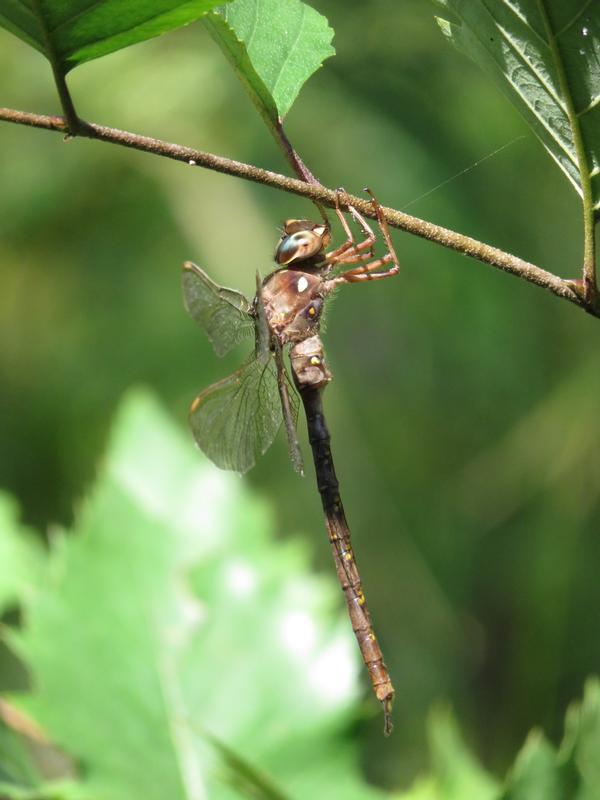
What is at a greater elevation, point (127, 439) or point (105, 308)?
point (105, 308)

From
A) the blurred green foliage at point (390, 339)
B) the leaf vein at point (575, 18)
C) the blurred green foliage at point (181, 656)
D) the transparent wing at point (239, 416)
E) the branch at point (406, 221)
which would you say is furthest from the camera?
the blurred green foliage at point (390, 339)

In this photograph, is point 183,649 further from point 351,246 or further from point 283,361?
point 351,246

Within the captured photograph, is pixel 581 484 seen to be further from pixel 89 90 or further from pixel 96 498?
pixel 89 90

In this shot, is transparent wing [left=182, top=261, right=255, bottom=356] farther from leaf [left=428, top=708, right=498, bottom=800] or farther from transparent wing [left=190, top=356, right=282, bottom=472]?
leaf [left=428, top=708, right=498, bottom=800]

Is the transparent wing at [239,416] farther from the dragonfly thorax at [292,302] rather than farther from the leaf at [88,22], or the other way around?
the leaf at [88,22]

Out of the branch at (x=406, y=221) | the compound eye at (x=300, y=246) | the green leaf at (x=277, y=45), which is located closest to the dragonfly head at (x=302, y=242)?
the compound eye at (x=300, y=246)

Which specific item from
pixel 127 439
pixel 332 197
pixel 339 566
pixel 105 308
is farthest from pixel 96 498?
pixel 105 308

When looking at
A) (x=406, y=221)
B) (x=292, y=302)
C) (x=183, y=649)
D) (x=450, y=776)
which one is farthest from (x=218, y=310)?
(x=450, y=776)

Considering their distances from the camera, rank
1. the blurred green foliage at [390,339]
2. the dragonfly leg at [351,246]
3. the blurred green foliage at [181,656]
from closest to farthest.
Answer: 1. the dragonfly leg at [351,246]
2. the blurred green foliage at [181,656]
3. the blurred green foliage at [390,339]
